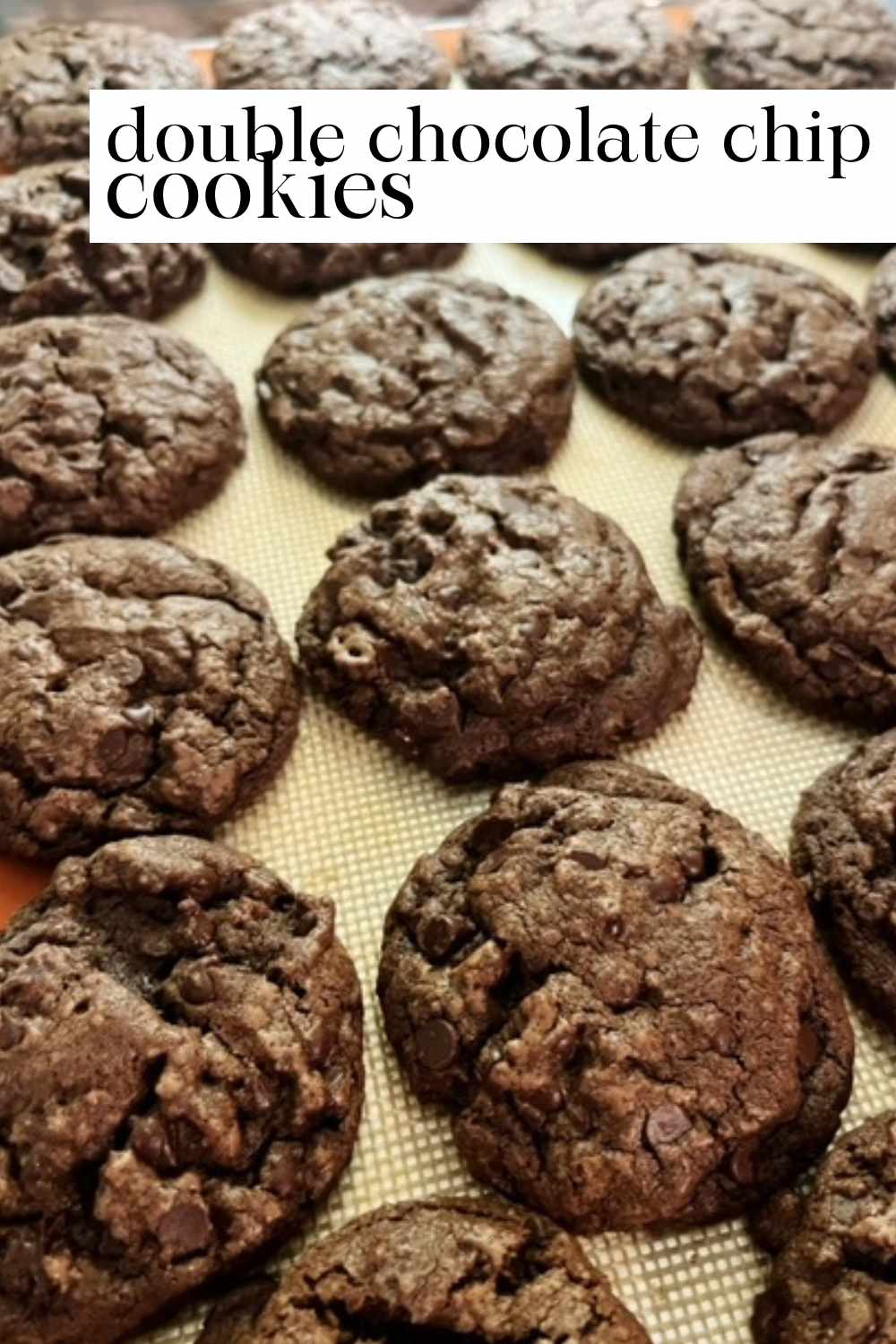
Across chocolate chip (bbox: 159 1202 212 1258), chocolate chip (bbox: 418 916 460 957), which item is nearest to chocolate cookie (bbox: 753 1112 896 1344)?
chocolate chip (bbox: 418 916 460 957)

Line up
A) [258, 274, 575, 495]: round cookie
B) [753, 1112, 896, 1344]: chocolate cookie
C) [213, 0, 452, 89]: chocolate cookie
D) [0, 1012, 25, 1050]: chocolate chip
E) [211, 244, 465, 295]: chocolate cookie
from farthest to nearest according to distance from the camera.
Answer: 1. [213, 0, 452, 89]: chocolate cookie
2. [211, 244, 465, 295]: chocolate cookie
3. [258, 274, 575, 495]: round cookie
4. [0, 1012, 25, 1050]: chocolate chip
5. [753, 1112, 896, 1344]: chocolate cookie

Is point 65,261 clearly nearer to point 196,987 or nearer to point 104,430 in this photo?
point 104,430

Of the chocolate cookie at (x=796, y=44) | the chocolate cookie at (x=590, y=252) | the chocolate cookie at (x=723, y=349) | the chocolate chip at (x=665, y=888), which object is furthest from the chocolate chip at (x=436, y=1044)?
the chocolate cookie at (x=796, y=44)

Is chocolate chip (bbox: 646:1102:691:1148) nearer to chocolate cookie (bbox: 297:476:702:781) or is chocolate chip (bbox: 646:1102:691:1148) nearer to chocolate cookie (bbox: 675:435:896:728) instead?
chocolate cookie (bbox: 297:476:702:781)

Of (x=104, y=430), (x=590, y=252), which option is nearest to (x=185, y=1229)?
(x=104, y=430)

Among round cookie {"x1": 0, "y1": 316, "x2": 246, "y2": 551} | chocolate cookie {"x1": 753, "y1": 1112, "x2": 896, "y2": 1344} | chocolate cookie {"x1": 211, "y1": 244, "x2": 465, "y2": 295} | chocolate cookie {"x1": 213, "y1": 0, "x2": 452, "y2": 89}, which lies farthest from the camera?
chocolate cookie {"x1": 213, "y1": 0, "x2": 452, "y2": 89}

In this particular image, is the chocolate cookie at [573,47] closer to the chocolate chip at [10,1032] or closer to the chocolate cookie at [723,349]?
the chocolate cookie at [723,349]
